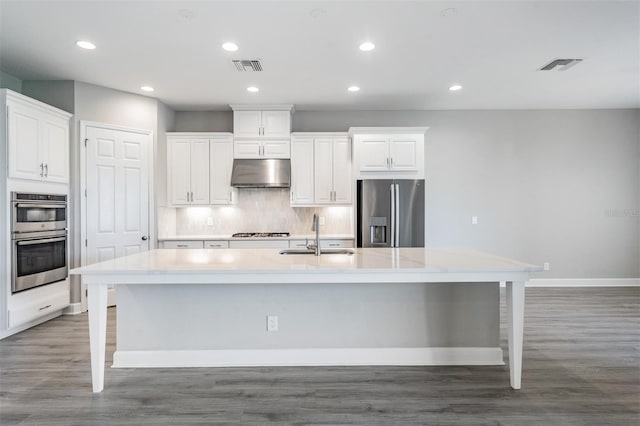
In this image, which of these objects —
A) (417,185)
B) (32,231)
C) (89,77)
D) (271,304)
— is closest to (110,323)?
(32,231)

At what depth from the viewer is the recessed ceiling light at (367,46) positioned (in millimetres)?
3277

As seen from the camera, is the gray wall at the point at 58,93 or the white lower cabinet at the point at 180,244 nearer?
the gray wall at the point at 58,93

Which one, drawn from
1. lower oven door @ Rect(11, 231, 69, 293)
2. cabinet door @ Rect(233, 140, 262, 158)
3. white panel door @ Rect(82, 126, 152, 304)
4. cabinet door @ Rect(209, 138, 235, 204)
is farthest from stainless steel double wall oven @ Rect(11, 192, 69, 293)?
cabinet door @ Rect(233, 140, 262, 158)

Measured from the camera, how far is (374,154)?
496cm

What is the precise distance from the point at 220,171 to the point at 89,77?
1.86m

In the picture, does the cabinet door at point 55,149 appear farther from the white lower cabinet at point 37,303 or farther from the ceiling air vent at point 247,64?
the ceiling air vent at point 247,64

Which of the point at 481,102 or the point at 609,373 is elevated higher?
the point at 481,102

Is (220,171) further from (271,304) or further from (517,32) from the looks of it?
(517,32)

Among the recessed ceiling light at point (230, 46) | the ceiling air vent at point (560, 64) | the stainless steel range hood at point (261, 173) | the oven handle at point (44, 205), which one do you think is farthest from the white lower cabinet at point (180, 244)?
the ceiling air vent at point (560, 64)

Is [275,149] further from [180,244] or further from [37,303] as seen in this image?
[37,303]

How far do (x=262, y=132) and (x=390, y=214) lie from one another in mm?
2128

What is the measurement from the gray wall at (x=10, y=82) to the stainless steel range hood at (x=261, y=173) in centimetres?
259

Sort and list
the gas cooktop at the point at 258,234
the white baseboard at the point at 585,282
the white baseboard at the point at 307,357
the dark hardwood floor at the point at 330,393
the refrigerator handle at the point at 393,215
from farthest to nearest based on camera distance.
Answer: the white baseboard at the point at 585,282 → the gas cooktop at the point at 258,234 → the refrigerator handle at the point at 393,215 → the white baseboard at the point at 307,357 → the dark hardwood floor at the point at 330,393

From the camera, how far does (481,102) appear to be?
16.9ft
